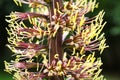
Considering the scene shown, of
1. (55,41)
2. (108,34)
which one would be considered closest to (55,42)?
(55,41)

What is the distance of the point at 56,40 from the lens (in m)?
6.59

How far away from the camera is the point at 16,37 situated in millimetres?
6582

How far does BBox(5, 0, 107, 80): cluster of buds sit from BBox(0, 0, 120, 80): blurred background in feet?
54.7

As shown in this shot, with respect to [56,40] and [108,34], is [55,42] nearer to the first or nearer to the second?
[56,40]

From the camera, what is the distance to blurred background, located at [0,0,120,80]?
2484cm

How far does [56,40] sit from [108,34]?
22529mm

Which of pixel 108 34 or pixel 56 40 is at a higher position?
pixel 108 34

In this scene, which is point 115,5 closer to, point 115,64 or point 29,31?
point 115,64

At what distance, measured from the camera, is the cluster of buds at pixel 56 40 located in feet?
21.2

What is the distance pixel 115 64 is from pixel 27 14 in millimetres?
26046

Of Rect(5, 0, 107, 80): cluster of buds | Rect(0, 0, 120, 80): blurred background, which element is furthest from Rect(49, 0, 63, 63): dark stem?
Rect(0, 0, 120, 80): blurred background

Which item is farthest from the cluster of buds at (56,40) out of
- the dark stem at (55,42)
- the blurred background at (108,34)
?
the blurred background at (108,34)

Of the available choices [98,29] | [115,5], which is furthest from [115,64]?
[98,29]

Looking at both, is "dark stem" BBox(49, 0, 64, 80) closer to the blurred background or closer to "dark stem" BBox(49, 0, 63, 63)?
"dark stem" BBox(49, 0, 63, 63)
